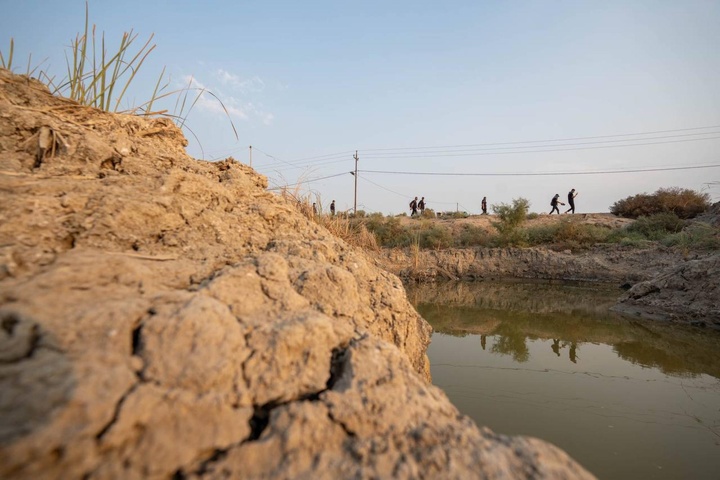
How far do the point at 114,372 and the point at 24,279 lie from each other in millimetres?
577

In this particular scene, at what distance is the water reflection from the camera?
4.81 metres

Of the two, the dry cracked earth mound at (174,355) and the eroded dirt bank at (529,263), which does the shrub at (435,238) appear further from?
the dry cracked earth mound at (174,355)

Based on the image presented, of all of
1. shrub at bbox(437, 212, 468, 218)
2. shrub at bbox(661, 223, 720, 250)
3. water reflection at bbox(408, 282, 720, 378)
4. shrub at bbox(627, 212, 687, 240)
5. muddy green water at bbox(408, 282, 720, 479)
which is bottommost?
muddy green water at bbox(408, 282, 720, 479)

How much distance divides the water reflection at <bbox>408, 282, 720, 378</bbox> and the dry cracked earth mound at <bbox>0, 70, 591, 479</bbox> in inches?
153

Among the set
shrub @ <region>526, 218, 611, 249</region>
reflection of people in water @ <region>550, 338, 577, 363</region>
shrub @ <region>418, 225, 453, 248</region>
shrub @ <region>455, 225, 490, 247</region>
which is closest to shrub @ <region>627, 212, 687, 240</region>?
shrub @ <region>526, 218, 611, 249</region>

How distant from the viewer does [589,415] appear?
295cm

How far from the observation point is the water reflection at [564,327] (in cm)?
481

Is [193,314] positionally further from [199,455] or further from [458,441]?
[458,441]

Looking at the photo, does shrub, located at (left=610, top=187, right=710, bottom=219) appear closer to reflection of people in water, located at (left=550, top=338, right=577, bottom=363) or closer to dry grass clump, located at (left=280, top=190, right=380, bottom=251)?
reflection of people in water, located at (left=550, top=338, right=577, bottom=363)

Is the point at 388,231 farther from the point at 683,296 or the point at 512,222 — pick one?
the point at 683,296

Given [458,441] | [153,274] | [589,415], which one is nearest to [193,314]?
[153,274]

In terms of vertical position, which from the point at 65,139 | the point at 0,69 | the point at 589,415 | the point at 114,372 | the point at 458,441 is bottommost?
the point at 589,415

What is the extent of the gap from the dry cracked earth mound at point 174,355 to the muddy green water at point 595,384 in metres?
1.83

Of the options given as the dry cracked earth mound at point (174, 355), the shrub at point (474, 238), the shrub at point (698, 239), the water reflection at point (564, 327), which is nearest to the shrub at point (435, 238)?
the shrub at point (474, 238)
